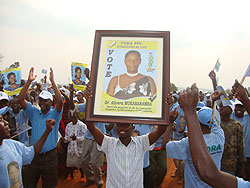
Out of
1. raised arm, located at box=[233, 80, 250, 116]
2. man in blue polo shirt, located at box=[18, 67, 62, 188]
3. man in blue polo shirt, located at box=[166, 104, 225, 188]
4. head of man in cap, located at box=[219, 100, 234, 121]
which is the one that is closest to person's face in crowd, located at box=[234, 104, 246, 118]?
head of man in cap, located at box=[219, 100, 234, 121]

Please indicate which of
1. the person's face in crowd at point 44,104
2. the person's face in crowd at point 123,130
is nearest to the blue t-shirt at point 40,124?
the person's face in crowd at point 44,104

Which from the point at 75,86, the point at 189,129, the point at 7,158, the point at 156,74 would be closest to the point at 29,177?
the point at 7,158

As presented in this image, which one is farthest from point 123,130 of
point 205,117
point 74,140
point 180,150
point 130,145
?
point 74,140

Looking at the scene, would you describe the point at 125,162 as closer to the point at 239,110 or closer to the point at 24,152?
the point at 24,152

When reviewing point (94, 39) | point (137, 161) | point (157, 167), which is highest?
point (94, 39)

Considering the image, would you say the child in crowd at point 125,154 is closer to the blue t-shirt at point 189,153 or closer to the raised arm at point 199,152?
the blue t-shirt at point 189,153

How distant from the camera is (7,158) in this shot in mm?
2338

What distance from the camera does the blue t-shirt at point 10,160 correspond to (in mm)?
2287

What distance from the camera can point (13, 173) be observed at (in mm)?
2383

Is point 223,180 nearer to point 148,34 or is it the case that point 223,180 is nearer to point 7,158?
point 148,34

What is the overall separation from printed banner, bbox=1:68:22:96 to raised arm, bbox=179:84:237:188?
15.7 ft

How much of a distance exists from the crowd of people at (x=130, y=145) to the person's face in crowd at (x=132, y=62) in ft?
1.72

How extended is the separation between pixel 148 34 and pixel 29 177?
350 cm

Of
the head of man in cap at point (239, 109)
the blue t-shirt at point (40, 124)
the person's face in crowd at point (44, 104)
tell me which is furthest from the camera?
the head of man in cap at point (239, 109)
